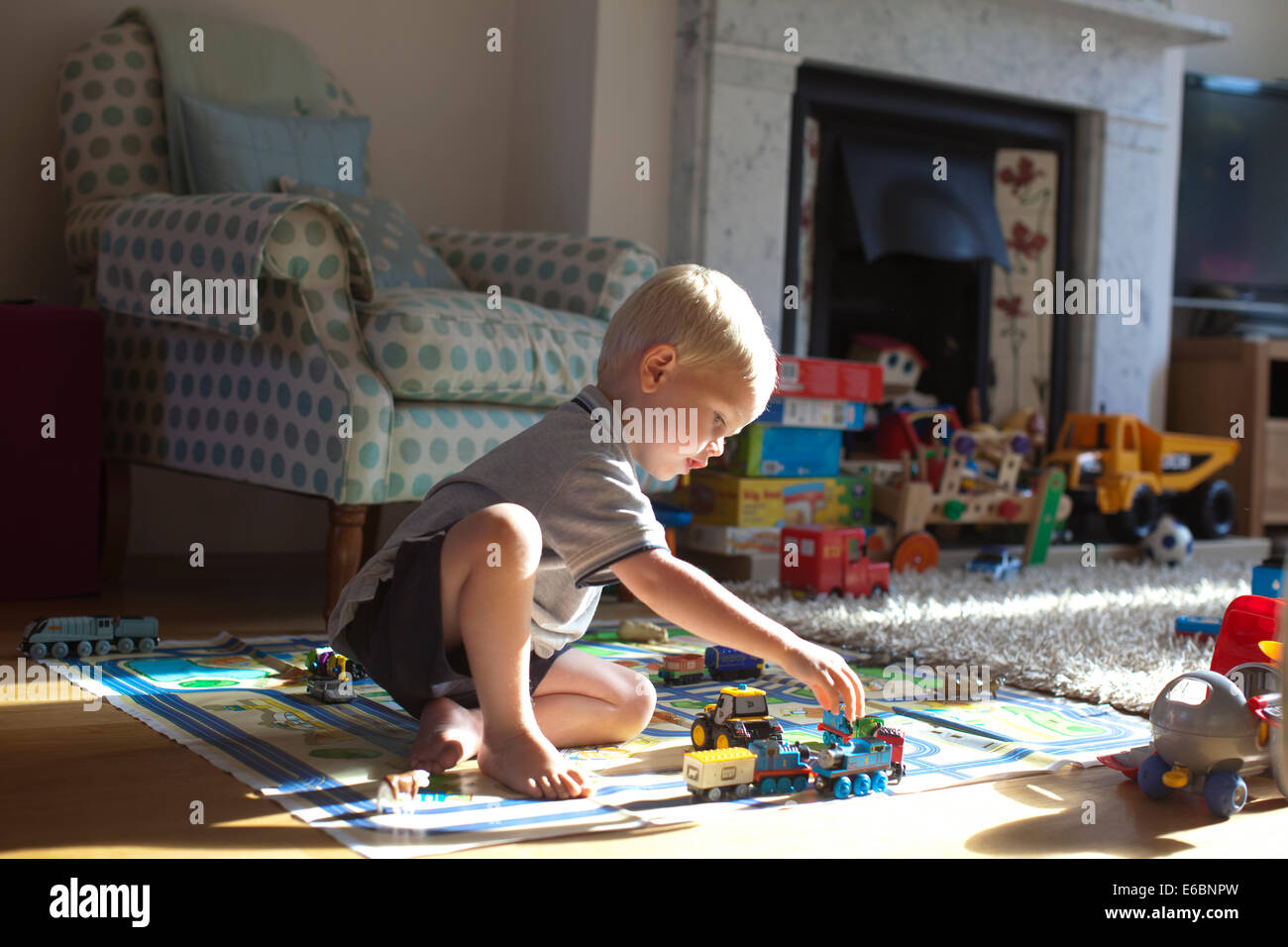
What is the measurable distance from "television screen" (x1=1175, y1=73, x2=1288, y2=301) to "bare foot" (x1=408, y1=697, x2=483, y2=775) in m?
3.51

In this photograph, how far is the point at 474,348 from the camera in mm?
2109

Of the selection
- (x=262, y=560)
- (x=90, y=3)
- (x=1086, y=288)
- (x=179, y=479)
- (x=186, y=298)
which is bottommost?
(x=262, y=560)

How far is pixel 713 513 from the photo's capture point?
2.86m

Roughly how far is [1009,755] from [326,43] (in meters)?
2.36

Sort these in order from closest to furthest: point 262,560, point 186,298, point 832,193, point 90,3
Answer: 1. point 186,298
2. point 90,3
3. point 262,560
4. point 832,193

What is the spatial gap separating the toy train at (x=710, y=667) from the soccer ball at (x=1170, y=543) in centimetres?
198

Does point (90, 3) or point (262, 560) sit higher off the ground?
point (90, 3)

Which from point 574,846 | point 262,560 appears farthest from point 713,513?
point 574,846

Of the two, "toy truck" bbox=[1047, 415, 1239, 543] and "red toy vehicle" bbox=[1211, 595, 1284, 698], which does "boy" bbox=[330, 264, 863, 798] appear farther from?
"toy truck" bbox=[1047, 415, 1239, 543]

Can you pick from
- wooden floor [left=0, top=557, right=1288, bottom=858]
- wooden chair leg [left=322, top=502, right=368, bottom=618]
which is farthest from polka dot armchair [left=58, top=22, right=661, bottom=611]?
wooden floor [left=0, top=557, right=1288, bottom=858]

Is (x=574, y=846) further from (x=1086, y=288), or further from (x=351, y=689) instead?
(x=1086, y=288)

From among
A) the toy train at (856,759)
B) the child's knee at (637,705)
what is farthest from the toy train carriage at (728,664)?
the toy train at (856,759)

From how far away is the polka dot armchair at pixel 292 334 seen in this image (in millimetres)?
1985

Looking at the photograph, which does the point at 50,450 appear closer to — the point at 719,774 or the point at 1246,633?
the point at 719,774
